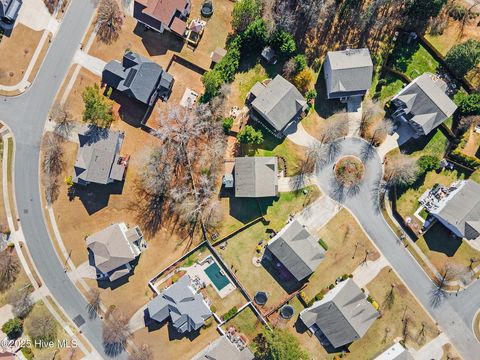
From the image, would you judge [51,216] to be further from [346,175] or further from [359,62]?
[359,62]

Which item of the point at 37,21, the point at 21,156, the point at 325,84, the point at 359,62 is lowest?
the point at 21,156

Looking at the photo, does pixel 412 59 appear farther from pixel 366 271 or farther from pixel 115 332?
pixel 115 332

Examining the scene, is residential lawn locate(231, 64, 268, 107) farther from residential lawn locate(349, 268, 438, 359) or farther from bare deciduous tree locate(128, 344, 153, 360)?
bare deciduous tree locate(128, 344, 153, 360)

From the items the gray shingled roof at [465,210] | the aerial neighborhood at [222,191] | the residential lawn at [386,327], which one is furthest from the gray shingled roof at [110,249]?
the gray shingled roof at [465,210]

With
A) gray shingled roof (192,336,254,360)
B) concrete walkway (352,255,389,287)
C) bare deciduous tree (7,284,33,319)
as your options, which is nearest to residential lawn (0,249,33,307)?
bare deciduous tree (7,284,33,319)

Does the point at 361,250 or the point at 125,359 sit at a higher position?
the point at 361,250

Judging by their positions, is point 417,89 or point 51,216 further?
point 51,216

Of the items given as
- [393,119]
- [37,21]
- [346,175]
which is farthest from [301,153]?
[37,21]

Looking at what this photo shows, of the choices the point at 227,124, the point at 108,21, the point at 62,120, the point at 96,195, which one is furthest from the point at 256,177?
the point at 108,21
